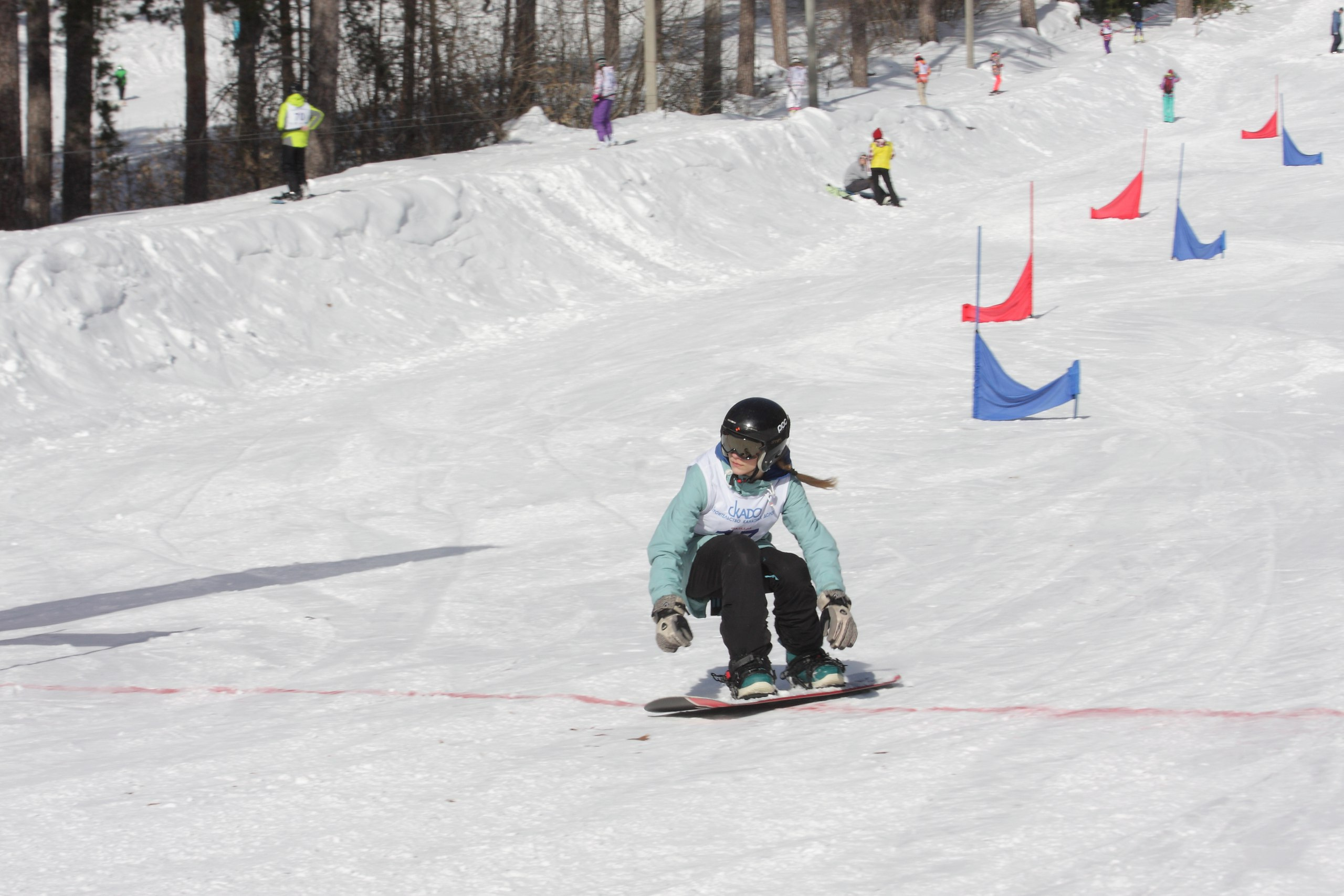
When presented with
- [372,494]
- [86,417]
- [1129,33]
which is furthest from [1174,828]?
[1129,33]

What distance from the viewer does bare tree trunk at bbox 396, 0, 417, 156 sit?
27125mm

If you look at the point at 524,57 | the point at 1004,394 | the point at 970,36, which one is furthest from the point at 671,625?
the point at 970,36

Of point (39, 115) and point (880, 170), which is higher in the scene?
point (39, 115)

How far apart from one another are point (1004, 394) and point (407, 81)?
62.9 feet

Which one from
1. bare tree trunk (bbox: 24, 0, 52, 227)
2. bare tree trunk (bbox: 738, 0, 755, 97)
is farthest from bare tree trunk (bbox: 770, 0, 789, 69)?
bare tree trunk (bbox: 24, 0, 52, 227)

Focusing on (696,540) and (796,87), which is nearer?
(696,540)

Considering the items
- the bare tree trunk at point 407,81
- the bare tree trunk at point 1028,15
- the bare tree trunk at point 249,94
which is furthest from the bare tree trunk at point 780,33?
the bare tree trunk at point 249,94

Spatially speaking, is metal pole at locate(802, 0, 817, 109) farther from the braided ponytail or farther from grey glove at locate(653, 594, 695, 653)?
grey glove at locate(653, 594, 695, 653)

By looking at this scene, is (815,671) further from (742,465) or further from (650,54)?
(650,54)

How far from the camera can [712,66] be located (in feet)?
111

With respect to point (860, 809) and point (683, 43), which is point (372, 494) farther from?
point (683, 43)

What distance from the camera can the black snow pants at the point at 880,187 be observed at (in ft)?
81.6

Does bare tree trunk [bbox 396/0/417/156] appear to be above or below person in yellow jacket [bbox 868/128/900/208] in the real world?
above

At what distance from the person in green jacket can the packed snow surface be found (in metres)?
0.29
